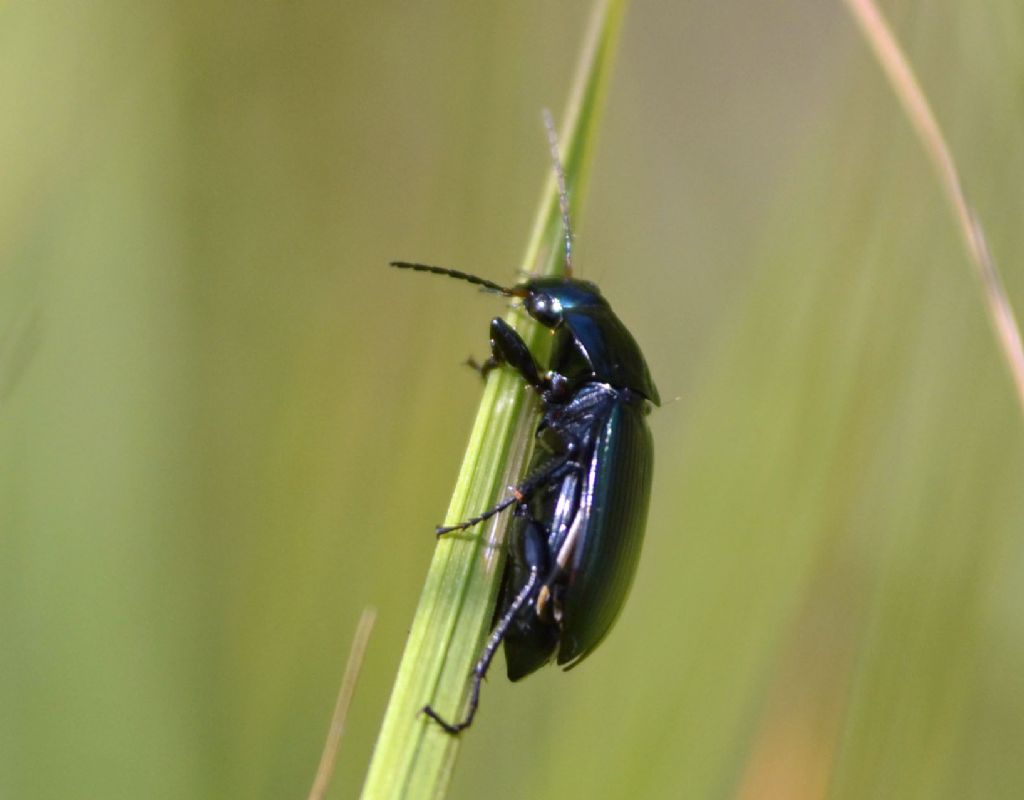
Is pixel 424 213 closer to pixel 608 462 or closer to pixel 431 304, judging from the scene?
pixel 431 304

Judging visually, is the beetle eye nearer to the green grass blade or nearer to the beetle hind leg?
the green grass blade

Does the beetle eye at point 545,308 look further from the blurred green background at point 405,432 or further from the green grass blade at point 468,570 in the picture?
the blurred green background at point 405,432

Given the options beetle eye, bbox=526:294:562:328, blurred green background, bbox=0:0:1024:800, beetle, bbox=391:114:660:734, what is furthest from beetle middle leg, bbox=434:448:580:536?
blurred green background, bbox=0:0:1024:800

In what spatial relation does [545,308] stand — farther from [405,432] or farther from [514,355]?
[405,432]

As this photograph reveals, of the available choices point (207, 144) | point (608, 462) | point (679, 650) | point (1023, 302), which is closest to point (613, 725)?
point (679, 650)

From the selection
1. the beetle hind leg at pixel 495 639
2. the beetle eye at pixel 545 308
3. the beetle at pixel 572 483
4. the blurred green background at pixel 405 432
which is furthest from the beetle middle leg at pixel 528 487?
the blurred green background at pixel 405 432

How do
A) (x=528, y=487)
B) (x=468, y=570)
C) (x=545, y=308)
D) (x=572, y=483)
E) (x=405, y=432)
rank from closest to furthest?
(x=468, y=570)
(x=528, y=487)
(x=572, y=483)
(x=545, y=308)
(x=405, y=432)

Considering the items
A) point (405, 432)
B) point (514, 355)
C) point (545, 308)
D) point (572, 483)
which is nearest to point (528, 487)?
point (572, 483)
